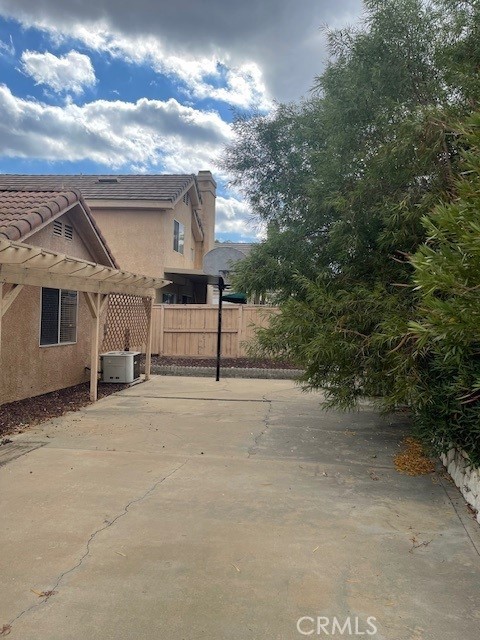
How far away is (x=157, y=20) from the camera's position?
29.0 feet

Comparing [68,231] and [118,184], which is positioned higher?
[118,184]

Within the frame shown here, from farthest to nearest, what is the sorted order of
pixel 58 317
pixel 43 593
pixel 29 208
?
pixel 58 317, pixel 29 208, pixel 43 593

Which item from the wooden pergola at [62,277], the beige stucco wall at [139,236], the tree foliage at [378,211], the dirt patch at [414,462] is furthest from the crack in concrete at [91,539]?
the beige stucco wall at [139,236]

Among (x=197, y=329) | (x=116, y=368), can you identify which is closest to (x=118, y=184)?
(x=197, y=329)

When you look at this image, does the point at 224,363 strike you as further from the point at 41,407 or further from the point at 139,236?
the point at 41,407

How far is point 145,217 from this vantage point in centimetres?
1684

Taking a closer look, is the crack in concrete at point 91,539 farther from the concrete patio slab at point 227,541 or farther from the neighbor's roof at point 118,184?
the neighbor's roof at point 118,184

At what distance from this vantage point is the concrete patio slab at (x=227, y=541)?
2.60m

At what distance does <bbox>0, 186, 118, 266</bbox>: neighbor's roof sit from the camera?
7227 millimetres

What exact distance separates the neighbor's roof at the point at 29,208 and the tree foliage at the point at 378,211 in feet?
11.3

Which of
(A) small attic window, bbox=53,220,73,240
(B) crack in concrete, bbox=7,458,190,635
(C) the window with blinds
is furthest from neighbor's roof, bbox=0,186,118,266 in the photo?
(B) crack in concrete, bbox=7,458,190,635

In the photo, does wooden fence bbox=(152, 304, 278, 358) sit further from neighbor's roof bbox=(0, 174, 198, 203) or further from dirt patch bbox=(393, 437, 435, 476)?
dirt patch bbox=(393, 437, 435, 476)

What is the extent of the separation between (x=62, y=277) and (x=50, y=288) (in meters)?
0.91

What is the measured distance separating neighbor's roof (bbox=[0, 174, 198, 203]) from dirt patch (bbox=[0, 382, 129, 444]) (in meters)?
8.62
